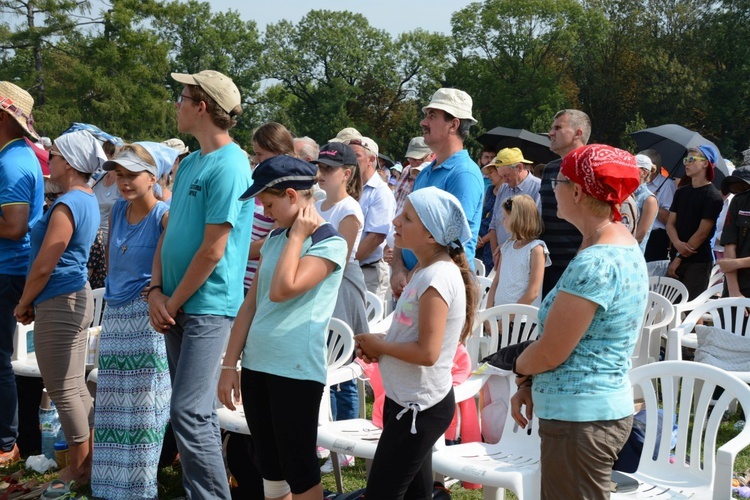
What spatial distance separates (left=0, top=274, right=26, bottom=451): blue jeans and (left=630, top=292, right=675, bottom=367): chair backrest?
367cm

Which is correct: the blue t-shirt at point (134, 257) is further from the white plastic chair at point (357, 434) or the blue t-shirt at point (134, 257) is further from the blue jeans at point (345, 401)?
the blue jeans at point (345, 401)

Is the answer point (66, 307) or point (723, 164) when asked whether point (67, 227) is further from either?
point (723, 164)

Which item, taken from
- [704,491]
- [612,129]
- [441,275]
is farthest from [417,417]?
[612,129]

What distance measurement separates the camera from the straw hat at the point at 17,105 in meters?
4.28

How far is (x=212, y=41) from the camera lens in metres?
56.7

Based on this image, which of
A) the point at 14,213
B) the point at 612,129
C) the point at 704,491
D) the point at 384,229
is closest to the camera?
the point at 704,491

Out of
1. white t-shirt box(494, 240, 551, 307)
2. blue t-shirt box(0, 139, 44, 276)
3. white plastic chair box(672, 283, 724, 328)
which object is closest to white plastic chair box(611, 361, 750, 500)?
white t-shirt box(494, 240, 551, 307)

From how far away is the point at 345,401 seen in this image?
4.39 meters

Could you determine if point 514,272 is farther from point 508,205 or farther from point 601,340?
point 601,340

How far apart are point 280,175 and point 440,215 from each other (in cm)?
60

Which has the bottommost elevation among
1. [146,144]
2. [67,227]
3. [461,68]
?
[67,227]

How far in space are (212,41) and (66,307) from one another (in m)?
55.8

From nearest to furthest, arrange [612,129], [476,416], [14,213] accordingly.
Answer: [476,416] < [14,213] < [612,129]

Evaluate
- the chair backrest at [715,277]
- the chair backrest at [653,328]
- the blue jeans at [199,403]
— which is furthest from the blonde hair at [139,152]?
the chair backrest at [715,277]
